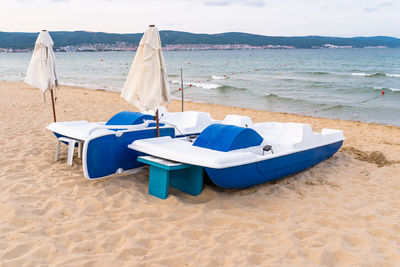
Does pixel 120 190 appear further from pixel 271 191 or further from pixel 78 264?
pixel 271 191

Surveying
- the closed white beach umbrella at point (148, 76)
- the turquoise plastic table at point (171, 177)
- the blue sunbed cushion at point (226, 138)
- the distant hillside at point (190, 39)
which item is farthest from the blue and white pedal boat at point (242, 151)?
the distant hillside at point (190, 39)

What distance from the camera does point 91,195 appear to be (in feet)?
14.8

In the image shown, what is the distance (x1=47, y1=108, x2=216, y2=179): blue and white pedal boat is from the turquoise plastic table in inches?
21.7

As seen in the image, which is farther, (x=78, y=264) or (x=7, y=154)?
(x=7, y=154)

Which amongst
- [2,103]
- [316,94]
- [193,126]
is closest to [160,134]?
[193,126]

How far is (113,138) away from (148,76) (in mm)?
1023

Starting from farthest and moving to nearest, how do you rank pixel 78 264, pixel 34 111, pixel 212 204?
1. pixel 34 111
2. pixel 212 204
3. pixel 78 264

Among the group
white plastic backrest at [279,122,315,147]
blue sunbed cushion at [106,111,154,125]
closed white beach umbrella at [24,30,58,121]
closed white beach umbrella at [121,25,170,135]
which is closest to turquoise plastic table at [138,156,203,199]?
A: closed white beach umbrella at [121,25,170,135]

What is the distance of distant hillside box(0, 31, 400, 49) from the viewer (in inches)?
4240

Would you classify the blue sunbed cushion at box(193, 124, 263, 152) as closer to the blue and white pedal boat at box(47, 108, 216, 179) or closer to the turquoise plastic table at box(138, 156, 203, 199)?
the turquoise plastic table at box(138, 156, 203, 199)

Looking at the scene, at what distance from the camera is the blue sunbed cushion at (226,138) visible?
15.7ft

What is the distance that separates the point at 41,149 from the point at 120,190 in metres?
2.66

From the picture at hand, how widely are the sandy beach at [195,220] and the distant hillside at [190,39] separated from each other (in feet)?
348

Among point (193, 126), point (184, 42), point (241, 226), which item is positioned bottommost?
point (241, 226)
